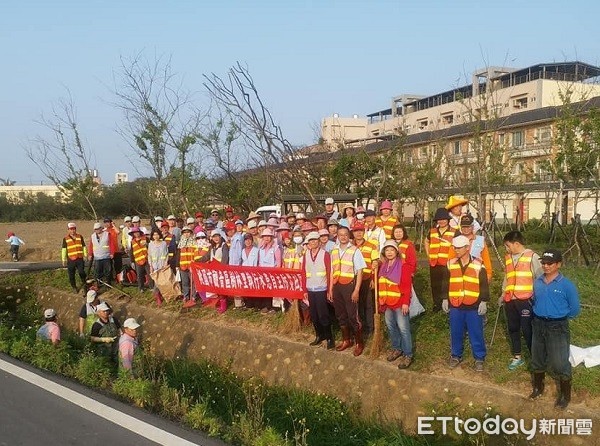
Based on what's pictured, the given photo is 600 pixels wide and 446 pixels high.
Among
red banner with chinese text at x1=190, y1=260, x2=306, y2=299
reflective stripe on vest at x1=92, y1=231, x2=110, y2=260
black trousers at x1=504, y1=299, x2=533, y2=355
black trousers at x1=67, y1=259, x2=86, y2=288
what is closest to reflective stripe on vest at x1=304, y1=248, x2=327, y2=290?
red banner with chinese text at x1=190, y1=260, x2=306, y2=299

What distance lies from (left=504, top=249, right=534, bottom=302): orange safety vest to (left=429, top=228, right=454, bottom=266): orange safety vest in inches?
75.4

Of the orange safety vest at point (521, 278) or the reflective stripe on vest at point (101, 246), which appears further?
the reflective stripe on vest at point (101, 246)

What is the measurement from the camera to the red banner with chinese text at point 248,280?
31.1 feet

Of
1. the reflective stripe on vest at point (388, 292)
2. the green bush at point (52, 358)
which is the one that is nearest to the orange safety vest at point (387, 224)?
the reflective stripe on vest at point (388, 292)

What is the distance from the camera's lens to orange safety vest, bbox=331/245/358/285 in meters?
8.08

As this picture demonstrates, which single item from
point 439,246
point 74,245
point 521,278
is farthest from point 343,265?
point 74,245

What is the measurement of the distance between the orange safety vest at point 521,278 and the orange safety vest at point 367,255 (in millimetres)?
2297

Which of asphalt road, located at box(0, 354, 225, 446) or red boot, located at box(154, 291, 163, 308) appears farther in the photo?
red boot, located at box(154, 291, 163, 308)

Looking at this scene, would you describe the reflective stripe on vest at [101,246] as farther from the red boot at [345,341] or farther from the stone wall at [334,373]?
the red boot at [345,341]

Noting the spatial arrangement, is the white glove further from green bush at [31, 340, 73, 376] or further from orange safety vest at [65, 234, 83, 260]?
orange safety vest at [65, 234, 83, 260]

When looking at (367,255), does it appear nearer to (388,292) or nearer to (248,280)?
(388,292)

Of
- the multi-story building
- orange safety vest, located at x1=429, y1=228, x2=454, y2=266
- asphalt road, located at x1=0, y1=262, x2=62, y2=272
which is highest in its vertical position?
the multi-story building

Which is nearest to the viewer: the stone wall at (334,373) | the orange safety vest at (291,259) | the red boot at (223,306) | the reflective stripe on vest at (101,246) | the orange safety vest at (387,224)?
the stone wall at (334,373)

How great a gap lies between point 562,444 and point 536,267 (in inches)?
77.7
